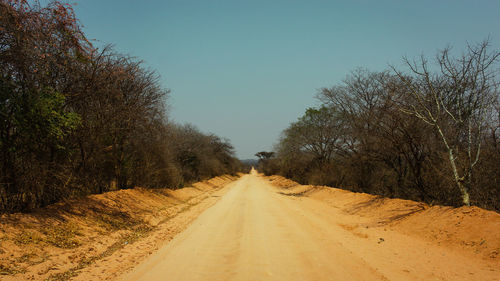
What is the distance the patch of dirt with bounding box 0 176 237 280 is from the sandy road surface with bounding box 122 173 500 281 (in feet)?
3.07

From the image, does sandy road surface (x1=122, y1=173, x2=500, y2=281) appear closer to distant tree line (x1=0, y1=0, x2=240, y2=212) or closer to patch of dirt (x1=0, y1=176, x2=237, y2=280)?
patch of dirt (x1=0, y1=176, x2=237, y2=280)

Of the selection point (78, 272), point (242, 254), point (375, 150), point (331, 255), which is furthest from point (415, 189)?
point (78, 272)

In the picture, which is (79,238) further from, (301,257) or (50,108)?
(301,257)

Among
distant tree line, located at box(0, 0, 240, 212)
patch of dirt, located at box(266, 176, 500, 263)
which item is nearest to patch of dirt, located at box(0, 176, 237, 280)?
distant tree line, located at box(0, 0, 240, 212)

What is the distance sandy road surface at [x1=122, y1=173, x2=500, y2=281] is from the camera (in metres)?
5.91

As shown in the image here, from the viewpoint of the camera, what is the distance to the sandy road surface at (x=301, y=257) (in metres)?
5.91

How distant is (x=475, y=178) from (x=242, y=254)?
28.2 ft

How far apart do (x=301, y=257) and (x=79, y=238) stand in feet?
19.5

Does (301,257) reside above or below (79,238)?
above

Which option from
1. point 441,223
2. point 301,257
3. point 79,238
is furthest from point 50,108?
point 441,223

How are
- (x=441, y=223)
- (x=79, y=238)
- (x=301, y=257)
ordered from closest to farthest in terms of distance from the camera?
1. (x=301, y=257)
2. (x=79, y=238)
3. (x=441, y=223)

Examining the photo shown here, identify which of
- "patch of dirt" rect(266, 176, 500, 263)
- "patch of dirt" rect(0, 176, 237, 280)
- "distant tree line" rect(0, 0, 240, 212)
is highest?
"distant tree line" rect(0, 0, 240, 212)

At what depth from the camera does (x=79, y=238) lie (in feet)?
27.7

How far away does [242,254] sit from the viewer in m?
7.24
